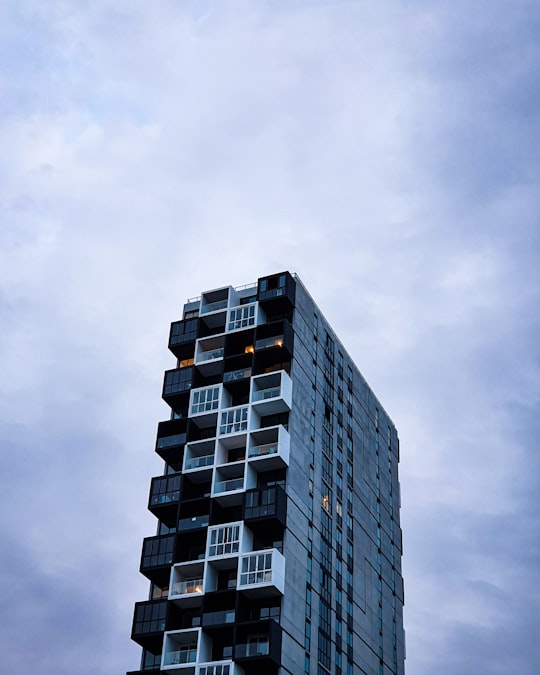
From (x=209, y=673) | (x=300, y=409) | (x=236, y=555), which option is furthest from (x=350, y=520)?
(x=209, y=673)

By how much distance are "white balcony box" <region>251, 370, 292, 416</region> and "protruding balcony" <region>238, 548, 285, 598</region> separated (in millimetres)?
17615

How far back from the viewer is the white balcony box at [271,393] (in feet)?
357

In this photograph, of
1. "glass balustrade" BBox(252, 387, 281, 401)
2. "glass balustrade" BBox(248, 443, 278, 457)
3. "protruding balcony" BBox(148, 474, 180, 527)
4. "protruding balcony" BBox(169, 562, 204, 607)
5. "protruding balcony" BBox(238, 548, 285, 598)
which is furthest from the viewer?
"glass balustrade" BBox(252, 387, 281, 401)

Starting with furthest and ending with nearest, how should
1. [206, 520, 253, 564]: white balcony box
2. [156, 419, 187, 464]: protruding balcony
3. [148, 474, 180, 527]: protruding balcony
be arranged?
[156, 419, 187, 464]: protruding balcony, [148, 474, 180, 527]: protruding balcony, [206, 520, 253, 564]: white balcony box

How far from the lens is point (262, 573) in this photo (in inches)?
3789

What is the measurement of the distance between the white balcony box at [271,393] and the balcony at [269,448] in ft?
11.0

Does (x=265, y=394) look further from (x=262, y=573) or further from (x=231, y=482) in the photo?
(x=262, y=573)

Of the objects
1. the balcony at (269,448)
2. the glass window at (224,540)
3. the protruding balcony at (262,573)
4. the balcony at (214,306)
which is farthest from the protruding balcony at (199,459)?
the balcony at (214,306)

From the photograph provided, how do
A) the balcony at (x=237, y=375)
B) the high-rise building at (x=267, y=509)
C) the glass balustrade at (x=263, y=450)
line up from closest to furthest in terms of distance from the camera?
the high-rise building at (x=267, y=509) → the glass balustrade at (x=263, y=450) → the balcony at (x=237, y=375)

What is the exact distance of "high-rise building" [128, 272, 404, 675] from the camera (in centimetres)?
9656

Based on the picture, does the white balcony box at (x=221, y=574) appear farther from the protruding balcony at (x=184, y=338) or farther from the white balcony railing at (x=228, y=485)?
the protruding balcony at (x=184, y=338)

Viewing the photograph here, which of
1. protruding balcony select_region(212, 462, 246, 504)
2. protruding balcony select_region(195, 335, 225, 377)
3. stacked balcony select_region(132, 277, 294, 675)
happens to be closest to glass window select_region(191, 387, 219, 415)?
stacked balcony select_region(132, 277, 294, 675)

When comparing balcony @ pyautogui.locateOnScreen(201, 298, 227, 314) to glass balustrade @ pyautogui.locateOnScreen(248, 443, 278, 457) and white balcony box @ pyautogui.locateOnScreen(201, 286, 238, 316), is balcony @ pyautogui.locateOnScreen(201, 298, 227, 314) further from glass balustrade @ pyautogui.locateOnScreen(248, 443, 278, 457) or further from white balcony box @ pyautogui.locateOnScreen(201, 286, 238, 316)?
glass balustrade @ pyautogui.locateOnScreen(248, 443, 278, 457)

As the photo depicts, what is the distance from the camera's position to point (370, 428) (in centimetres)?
13450
